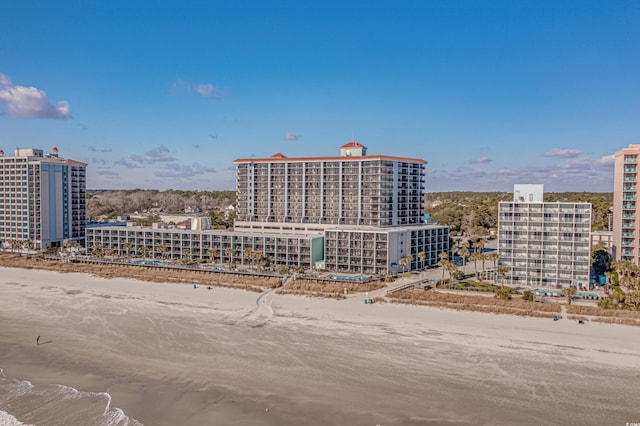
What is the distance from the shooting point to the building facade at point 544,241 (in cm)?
5838

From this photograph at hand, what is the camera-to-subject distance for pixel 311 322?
44.3m

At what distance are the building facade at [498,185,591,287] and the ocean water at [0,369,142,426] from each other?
50.1 meters

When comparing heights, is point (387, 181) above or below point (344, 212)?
above

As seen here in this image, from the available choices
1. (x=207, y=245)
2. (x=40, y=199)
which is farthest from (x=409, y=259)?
(x=40, y=199)

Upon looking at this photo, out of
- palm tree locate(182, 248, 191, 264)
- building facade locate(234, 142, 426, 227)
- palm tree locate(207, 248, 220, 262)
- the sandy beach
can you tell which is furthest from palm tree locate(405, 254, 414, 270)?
palm tree locate(182, 248, 191, 264)

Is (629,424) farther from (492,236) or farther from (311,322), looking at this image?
(492,236)

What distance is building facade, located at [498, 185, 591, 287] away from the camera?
192 ft

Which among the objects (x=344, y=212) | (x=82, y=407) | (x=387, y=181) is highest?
(x=387, y=181)

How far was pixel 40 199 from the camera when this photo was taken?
95.6 meters

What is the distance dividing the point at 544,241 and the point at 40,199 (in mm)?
93353

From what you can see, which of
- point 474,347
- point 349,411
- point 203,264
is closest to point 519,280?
point 474,347

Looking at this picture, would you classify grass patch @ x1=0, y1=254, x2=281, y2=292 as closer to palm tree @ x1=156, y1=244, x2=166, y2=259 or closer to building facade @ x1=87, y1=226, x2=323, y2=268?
palm tree @ x1=156, y1=244, x2=166, y2=259

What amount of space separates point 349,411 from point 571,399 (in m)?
13.5

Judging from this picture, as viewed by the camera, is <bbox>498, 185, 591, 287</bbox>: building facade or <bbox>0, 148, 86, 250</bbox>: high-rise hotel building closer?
<bbox>498, 185, 591, 287</bbox>: building facade
